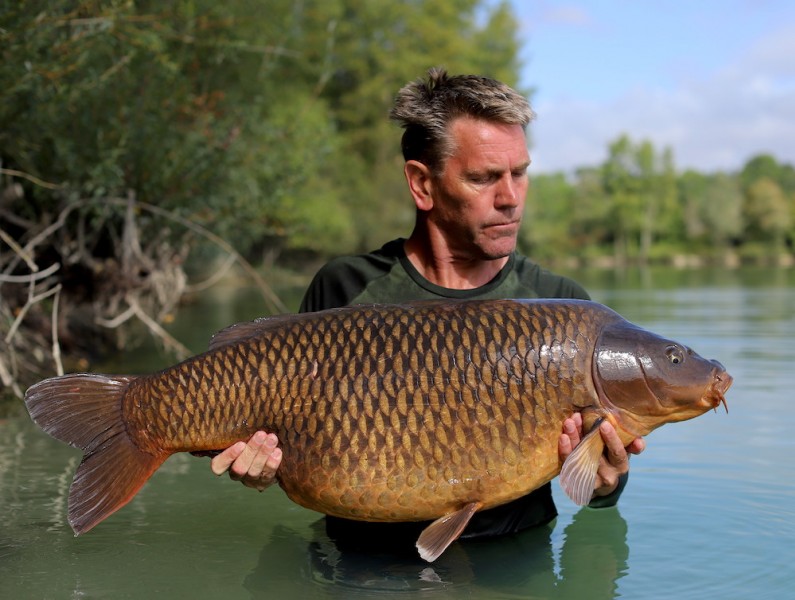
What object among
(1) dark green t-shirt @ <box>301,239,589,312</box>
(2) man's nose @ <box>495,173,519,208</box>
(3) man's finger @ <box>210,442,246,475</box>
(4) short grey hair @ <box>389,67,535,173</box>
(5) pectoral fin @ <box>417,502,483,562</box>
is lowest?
(5) pectoral fin @ <box>417,502,483,562</box>

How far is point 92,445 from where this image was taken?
2.88 metres

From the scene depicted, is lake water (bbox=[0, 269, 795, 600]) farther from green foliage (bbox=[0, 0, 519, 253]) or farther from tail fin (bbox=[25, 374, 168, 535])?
green foliage (bbox=[0, 0, 519, 253])

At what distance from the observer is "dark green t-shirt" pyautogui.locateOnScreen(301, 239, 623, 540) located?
3348mm

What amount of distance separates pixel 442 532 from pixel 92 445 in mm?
1021

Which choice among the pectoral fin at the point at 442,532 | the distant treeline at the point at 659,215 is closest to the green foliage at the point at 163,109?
the pectoral fin at the point at 442,532

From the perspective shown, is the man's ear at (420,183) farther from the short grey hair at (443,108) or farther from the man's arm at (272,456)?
the man's arm at (272,456)

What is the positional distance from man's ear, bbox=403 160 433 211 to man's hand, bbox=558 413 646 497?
98 centimetres

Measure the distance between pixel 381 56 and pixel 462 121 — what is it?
3202 centimetres

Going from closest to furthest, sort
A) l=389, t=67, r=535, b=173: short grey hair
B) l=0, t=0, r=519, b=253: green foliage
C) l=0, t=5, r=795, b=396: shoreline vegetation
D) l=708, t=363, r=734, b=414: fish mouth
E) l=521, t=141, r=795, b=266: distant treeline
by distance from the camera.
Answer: l=708, t=363, r=734, b=414: fish mouth, l=389, t=67, r=535, b=173: short grey hair, l=0, t=0, r=519, b=253: green foliage, l=0, t=5, r=795, b=396: shoreline vegetation, l=521, t=141, r=795, b=266: distant treeline

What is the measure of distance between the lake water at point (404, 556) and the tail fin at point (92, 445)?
0.51 metres

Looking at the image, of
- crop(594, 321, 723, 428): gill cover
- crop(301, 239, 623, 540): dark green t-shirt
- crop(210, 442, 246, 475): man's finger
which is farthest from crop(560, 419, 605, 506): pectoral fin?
crop(210, 442, 246, 475): man's finger

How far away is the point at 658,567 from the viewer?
3512 mm

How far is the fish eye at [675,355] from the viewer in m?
2.77

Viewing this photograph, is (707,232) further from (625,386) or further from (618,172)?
(625,386)
